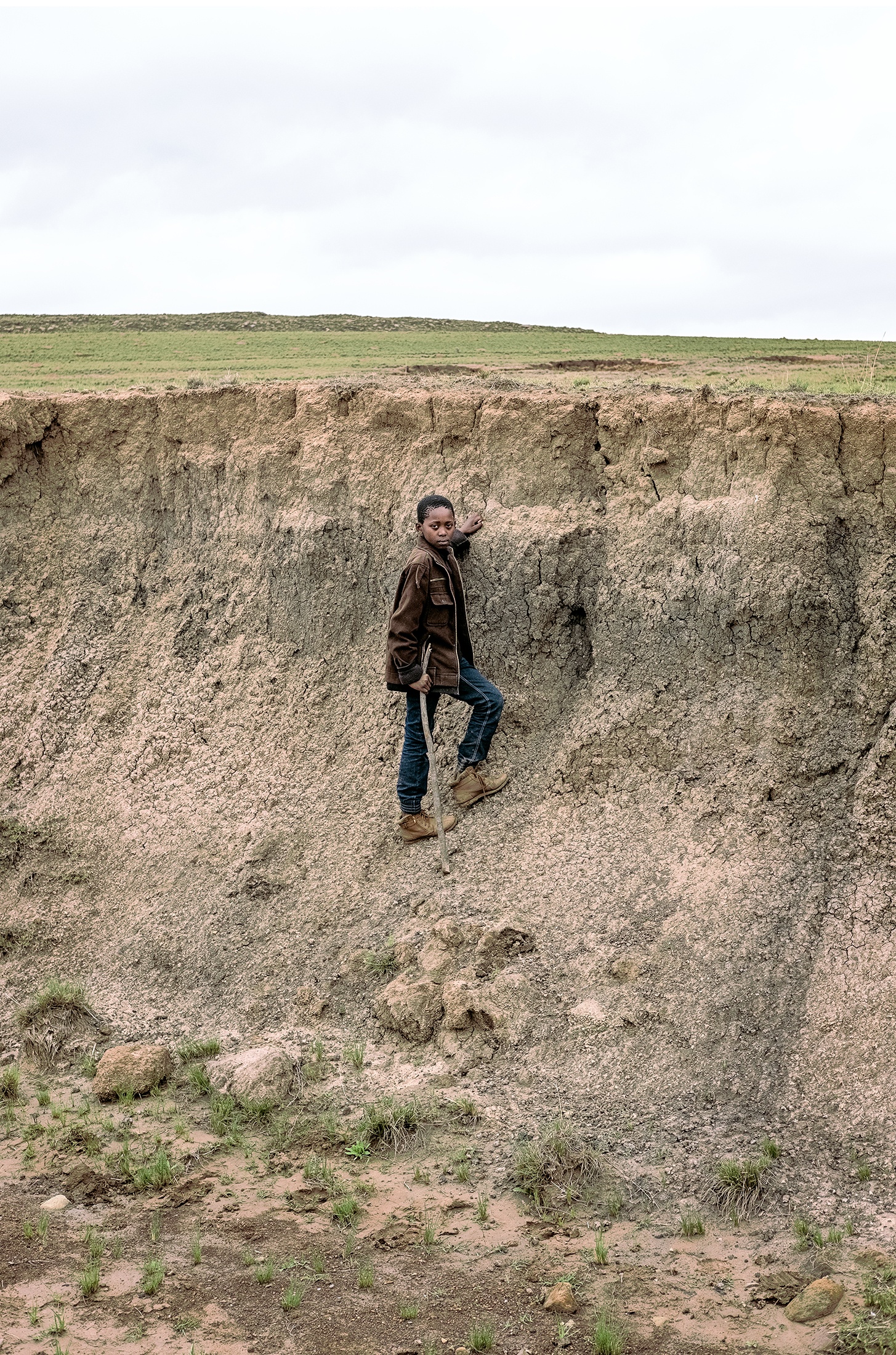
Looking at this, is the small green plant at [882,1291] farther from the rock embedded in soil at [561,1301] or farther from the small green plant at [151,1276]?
the small green plant at [151,1276]

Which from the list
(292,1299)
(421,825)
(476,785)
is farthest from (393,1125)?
(476,785)

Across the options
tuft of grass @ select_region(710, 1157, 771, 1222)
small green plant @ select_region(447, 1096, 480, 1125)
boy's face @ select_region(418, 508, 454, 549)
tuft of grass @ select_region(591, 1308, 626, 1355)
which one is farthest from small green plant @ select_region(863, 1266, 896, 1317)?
boy's face @ select_region(418, 508, 454, 549)

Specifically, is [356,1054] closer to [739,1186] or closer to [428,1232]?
[428,1232]

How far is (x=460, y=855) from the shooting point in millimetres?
7926

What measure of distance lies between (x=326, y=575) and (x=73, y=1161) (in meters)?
4.26

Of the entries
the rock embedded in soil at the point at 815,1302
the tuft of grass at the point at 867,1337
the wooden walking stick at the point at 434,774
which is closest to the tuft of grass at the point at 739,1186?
the rock embedded in soil at the point at 815,1302

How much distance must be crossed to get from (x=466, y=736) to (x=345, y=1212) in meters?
3.07

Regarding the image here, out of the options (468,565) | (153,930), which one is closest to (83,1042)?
(153,930)

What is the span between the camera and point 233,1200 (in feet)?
20.5

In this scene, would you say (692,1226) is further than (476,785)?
No

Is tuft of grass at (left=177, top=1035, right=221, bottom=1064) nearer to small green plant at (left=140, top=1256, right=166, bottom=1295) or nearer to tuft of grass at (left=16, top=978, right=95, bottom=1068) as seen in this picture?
tuft of grass at (left=16, top=978, right=95, bottom=1068)

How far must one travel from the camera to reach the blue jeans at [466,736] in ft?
26.3

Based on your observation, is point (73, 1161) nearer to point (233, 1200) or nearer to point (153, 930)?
point (233, 1200)

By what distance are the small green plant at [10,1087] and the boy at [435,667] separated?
2.68 m
